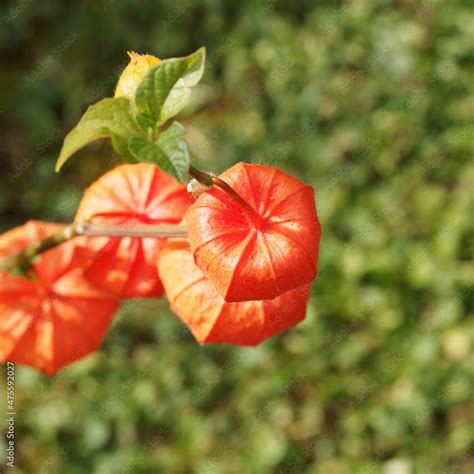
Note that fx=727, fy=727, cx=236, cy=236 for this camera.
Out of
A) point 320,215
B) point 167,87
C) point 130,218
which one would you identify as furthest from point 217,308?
point 320,215

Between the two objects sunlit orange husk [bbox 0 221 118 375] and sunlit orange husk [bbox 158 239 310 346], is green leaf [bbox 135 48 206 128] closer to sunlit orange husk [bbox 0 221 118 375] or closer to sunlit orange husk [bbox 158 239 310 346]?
sunlit orange husk [bbox 158 239 310 346]

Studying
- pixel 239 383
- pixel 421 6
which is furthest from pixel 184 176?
pixel 421 6

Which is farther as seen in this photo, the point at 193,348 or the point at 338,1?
the point at 338,1

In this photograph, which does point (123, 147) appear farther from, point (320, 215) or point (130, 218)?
point (320, 215)

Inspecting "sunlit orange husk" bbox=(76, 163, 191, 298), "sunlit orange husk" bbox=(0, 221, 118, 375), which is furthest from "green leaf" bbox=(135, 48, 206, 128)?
"sunlit orange husk" bbox=(0, 221, 118, 375)

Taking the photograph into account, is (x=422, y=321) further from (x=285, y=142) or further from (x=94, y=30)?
(x=94, y=30)

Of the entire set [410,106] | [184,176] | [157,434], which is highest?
[184,176]

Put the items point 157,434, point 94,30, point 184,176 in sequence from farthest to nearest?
1. point 94,30
2. point 157,434
3. point 184,176
